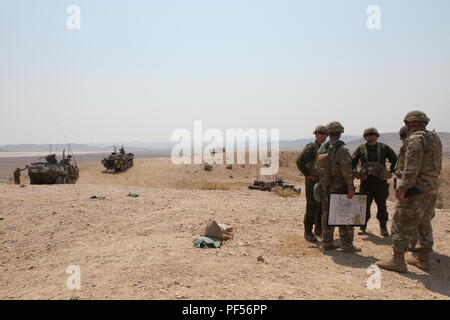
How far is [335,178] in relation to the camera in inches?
223

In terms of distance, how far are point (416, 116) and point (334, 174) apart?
1.45 m

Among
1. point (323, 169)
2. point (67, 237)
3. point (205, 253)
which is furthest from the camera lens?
point (67, 237)

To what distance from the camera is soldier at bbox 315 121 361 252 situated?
18.1 ft

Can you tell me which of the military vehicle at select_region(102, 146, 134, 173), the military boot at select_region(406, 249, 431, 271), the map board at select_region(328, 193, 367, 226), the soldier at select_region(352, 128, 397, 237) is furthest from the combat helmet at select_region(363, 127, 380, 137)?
the military vehicle at select_region(102, 146, 134, 173)

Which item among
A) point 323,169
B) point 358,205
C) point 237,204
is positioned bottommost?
point 237,204

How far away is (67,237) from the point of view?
265 inches

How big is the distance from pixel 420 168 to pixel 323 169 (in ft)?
4.69

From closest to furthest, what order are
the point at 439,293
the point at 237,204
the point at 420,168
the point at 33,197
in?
1. the point at 439,293
2. the point at 420,168
3. the point at 237,204
4. the point at 33,197

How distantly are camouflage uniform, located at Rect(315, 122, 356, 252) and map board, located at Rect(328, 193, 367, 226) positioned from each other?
4.4 inches

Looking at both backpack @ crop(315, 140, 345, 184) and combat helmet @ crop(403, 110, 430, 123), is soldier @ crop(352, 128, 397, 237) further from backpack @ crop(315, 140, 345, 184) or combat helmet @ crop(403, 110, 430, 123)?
combat helmet @ crop(403, 110, 430, 123)

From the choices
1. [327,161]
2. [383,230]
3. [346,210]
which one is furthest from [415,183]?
[383,230]

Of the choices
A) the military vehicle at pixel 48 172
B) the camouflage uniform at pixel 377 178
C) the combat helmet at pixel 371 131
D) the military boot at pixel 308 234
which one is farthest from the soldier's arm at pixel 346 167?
the military vehicle at pixel 48 172
